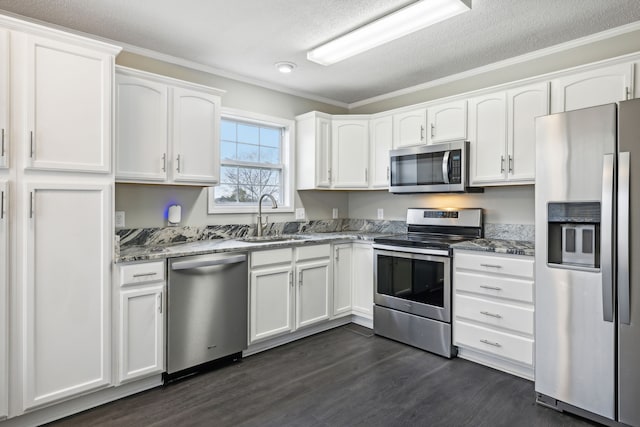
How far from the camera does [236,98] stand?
11.9 ft

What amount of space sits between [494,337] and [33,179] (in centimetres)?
318

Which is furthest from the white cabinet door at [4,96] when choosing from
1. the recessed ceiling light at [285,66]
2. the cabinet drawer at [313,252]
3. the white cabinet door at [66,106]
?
the cabinet drawer at [313,252]

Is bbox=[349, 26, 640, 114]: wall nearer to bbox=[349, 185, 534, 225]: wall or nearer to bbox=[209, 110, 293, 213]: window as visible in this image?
bbox=[349, 185, 534, 225]: wall

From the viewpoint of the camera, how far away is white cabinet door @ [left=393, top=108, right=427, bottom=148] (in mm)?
3553

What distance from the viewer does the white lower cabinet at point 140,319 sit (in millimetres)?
2320

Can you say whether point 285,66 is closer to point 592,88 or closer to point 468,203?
point 468,203

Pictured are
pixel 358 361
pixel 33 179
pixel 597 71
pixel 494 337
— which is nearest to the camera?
pixel 33 179

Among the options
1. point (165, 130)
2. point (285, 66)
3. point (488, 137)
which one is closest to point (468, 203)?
point (488, 137)

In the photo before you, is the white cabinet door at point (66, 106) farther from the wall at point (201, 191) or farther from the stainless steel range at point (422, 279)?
the stainless steel range at point (422, 279)

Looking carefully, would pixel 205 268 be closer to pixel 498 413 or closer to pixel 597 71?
pixel 498 413

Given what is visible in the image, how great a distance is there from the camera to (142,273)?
240 cm

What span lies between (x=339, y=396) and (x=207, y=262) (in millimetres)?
1291

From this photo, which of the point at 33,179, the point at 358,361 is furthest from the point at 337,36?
the point at 358,361

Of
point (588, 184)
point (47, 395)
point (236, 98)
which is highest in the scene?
point (236, 98)
